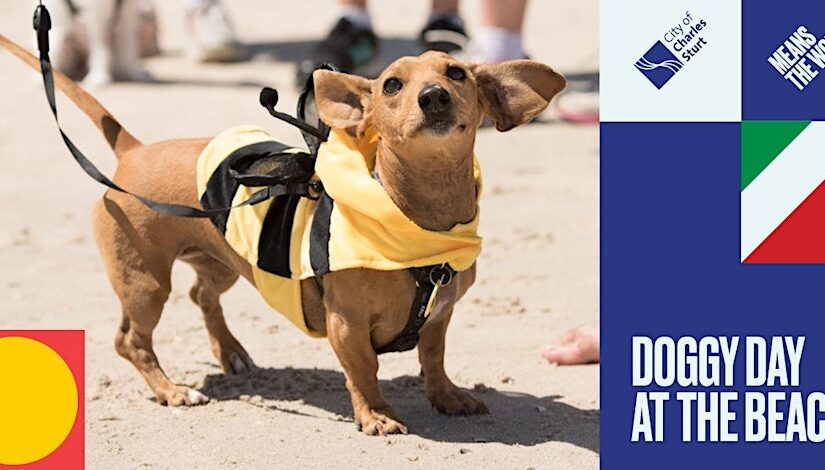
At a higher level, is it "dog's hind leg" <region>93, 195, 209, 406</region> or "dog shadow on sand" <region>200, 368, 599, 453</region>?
"dog's hind leg" <region>93, 195, 209, 406</region>

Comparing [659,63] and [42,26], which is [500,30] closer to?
[42,26]

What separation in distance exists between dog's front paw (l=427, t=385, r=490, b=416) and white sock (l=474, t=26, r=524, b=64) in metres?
3.83

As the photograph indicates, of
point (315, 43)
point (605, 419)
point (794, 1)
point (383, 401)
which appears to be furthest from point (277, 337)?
point (315, 43)

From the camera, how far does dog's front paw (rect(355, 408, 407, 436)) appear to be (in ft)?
12.1

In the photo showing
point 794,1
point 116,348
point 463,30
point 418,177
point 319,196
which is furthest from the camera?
point 463,30

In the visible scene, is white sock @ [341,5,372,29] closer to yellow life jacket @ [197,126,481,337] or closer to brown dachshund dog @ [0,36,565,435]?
brown dachshund dog @ [0,36,565,435]

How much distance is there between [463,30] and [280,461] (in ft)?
16.1

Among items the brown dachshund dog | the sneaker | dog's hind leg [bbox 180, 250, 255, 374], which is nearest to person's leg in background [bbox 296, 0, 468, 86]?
the sneaker

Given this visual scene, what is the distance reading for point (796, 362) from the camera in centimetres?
304

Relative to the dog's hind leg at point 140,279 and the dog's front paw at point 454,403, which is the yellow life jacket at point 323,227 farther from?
the dog's front paw at point 454,403

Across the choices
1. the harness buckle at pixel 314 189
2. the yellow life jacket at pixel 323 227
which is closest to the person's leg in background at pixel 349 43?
the yellow life jacket at pixel 323 227

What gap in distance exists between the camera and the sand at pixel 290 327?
365cm

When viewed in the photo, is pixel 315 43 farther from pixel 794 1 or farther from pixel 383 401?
pixel 794 1

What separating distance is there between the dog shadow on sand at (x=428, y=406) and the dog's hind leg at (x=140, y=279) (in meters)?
0.16
